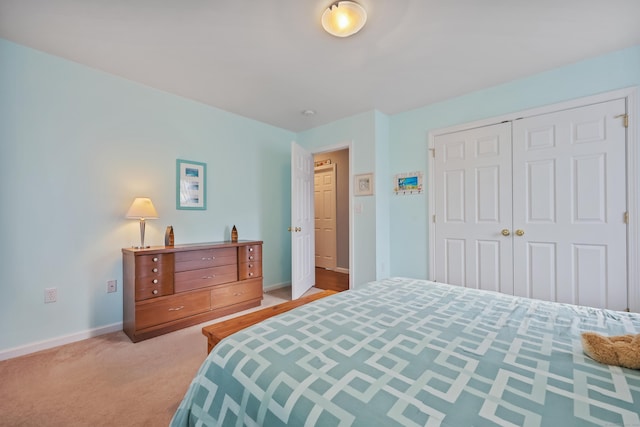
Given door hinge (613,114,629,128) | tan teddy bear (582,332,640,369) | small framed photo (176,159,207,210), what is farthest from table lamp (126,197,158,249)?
door hinge (613,114,629,128)

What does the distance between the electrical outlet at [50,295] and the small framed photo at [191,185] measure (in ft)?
4.06

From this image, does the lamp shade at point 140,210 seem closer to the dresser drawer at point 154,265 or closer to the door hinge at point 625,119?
the dresser drawer at point 154,265

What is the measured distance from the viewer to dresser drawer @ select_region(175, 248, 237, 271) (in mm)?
2607

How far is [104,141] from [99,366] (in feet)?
6.39

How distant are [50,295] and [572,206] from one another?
4646 mm

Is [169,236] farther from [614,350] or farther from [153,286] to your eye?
[614,350]

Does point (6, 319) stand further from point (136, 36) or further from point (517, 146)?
point (517, 146)

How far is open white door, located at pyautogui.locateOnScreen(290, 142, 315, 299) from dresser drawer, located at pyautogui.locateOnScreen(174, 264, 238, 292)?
2.69 ft

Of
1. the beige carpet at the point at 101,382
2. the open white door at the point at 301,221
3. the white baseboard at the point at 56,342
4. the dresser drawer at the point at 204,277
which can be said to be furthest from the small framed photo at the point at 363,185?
the white baseboard at the point at 56,342

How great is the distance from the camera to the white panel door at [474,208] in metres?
2.75

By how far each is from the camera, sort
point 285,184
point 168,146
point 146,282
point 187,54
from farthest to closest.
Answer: point 285,184 < point 168,146 < point 146,282 < point 187,54

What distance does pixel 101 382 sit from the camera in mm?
1741

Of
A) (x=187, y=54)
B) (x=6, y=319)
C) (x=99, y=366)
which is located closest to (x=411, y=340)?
(x=99, y=366)

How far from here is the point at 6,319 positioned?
205cm
